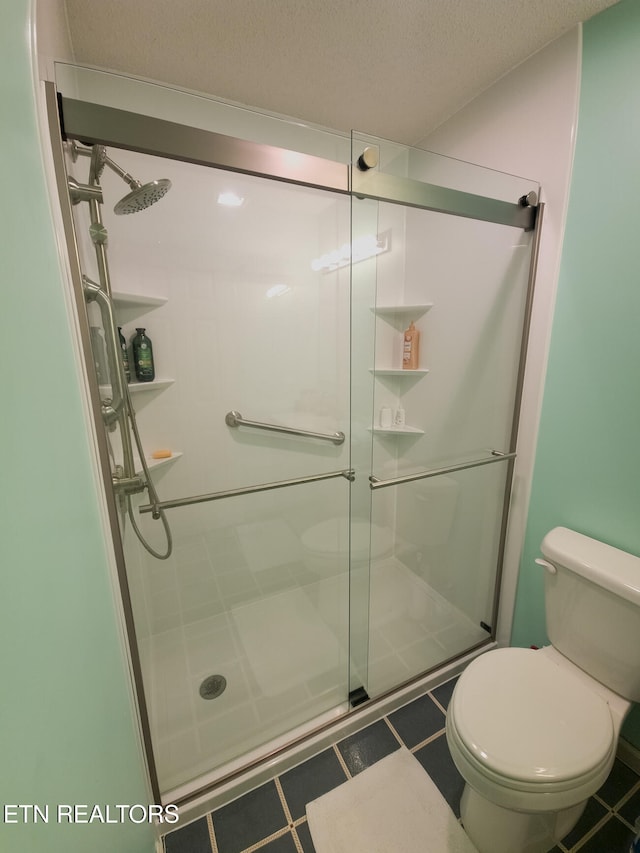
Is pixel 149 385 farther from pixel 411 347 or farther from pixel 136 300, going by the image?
pixel 411 347

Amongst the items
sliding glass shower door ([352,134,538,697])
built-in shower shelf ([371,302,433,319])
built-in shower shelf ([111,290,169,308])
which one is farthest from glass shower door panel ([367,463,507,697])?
built-in shower shelf ([111,290,169,308])

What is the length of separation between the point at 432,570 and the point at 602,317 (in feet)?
4.51

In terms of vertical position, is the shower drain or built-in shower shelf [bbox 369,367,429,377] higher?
built-in shower shelf [bbox 369,367,429,377]

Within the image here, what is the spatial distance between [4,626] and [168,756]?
1.16 meters

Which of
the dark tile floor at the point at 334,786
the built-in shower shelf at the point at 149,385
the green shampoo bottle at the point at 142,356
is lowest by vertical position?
the dark tile floor at the point at 334,786

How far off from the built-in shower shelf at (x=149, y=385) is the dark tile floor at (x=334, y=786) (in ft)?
4.95

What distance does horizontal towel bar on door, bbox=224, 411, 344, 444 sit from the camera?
1723 millimetres

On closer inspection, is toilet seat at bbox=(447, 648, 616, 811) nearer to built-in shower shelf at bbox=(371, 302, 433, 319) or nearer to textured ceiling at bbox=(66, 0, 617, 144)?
built-in shower shelf at bbox=(371, 302, 433, 319)

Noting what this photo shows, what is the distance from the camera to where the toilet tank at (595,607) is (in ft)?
3.28

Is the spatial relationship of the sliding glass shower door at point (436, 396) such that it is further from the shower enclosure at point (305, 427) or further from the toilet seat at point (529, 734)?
the toilet seat at point (529, 734)

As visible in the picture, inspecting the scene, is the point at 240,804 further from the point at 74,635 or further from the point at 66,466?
the point at 66,466

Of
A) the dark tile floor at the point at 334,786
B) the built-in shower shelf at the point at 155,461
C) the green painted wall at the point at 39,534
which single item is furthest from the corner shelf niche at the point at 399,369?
the green painted wall at the point at 39,534

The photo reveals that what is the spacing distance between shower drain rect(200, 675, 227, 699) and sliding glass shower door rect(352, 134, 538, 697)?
62 centimetres

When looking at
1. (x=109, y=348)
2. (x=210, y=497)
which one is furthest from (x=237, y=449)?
(x=109, y=348)
